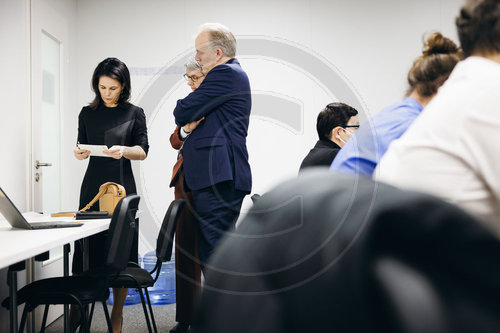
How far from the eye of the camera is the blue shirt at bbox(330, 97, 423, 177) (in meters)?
1.07

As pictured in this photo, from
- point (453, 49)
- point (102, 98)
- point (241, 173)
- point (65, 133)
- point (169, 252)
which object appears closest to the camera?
point (453, 49)

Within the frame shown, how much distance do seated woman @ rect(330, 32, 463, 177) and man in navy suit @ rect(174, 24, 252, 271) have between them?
765 mm

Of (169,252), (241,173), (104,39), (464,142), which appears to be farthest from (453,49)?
(104,39)

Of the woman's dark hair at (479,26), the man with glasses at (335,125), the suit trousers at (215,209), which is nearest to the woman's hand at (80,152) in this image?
the suit trousers at (215,209)

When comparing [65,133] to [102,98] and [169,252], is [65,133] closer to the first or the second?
[102,98]

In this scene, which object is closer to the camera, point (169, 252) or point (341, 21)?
point (169, 252)

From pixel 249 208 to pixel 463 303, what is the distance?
0.10 m

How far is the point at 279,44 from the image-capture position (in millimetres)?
3695

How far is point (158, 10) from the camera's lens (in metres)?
3.73

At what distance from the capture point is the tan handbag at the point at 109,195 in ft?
6.93

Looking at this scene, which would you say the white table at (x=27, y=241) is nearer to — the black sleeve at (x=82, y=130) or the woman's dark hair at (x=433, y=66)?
the black sleeve at (x=82, y=130)

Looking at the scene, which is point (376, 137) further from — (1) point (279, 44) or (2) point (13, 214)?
(1) point (279, 44)

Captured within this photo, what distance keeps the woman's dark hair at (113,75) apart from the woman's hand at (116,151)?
0.33m

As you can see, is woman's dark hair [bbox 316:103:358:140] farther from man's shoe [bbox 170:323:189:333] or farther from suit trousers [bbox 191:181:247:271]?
man's shoe [bbox 170:323:189:333]
